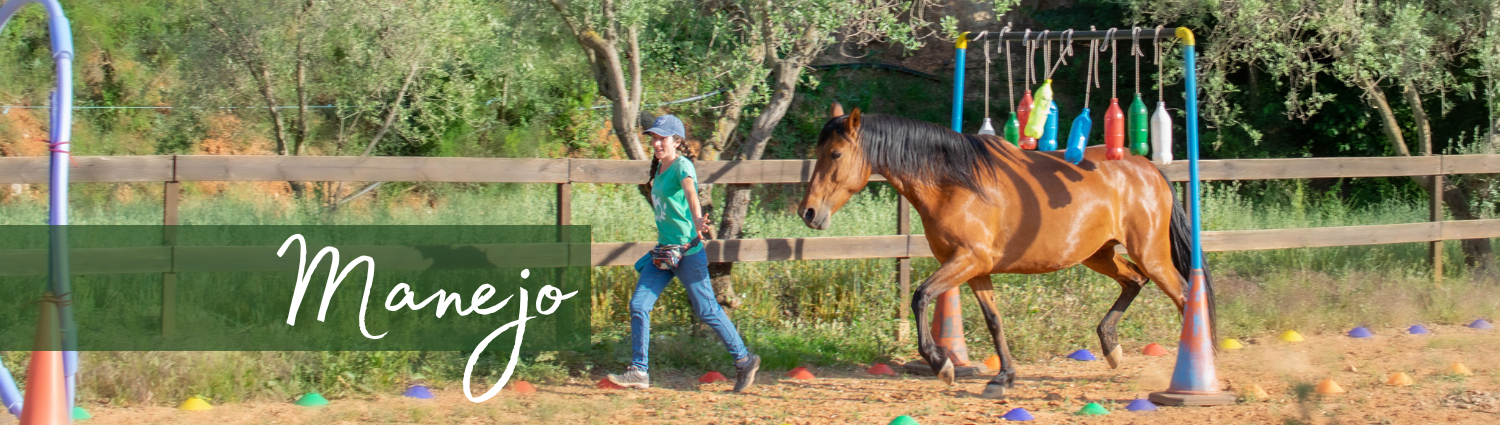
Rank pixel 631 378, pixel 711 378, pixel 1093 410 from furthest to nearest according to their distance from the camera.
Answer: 1. pixel 711 378
2. pixel 631 378
3. pixel 1093 410

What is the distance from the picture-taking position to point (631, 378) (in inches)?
214

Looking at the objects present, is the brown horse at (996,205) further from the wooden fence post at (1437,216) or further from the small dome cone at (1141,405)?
the wooden fence post at (1437,216)

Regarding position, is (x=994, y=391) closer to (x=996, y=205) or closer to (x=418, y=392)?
(x=996, y=205)

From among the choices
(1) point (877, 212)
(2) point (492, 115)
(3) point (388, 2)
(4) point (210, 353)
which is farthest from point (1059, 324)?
(2) point (492, 115)

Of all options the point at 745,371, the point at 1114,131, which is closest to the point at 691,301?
the point at 745,371

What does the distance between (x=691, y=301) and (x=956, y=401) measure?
1436mm

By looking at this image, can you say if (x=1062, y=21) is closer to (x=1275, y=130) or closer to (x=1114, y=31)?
(x=1275, y=130)

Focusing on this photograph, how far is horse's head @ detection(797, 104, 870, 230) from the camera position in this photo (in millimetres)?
5094

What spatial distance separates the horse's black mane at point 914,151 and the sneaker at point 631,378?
1.49m

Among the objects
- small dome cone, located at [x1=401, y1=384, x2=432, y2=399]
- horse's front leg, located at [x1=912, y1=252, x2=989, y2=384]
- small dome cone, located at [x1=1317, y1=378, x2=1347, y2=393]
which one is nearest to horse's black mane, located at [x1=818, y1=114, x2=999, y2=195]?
horse's front leg, located at [x1=912, y1=252, x2=989, y2=384]

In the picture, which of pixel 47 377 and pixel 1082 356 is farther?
pixel 1082 356

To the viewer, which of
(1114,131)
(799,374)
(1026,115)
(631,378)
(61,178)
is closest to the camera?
(61,178)

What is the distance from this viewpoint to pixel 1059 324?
6.81 metres

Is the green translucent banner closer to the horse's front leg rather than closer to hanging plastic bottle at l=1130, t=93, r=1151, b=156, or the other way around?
the horse's front leg
